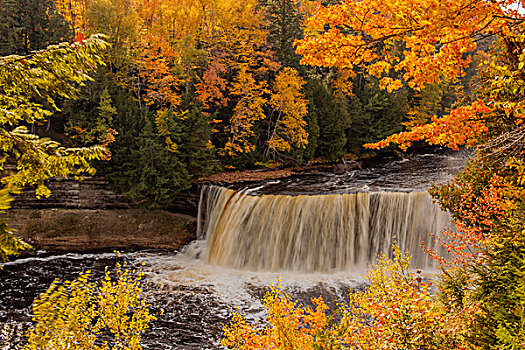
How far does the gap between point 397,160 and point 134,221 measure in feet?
61.5

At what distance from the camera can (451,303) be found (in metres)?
5.46

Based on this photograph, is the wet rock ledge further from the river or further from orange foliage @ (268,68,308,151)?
orange foliage @ (268,68,308,151)

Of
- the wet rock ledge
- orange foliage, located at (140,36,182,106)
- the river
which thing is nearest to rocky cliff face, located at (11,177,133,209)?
the wet rock ledge

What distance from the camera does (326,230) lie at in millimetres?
14258

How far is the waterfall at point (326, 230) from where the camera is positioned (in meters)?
13.9

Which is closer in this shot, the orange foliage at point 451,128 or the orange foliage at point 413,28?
the orange foliage at point 413,28

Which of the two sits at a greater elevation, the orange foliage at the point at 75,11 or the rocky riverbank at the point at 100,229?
the orange foliage at the point at 75,11

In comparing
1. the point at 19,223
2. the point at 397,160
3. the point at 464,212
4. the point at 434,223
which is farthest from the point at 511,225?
the point at 397,160

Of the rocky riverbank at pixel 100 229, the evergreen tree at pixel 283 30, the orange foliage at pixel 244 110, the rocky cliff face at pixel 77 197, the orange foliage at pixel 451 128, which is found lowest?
the rocky riverbank at pixel 100 229

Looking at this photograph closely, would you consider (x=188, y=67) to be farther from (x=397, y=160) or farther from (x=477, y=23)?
(x=477, y=23)

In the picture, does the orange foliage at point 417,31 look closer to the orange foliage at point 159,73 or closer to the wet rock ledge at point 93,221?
the wet rock ledge at point 93,221

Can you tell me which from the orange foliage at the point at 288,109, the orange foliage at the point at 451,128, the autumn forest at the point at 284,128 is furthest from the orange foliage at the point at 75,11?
the orange foliage at the point at 451,128

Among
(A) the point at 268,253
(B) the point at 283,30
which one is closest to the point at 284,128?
(B) the point at 283,30

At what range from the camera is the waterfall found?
13.9 meters
